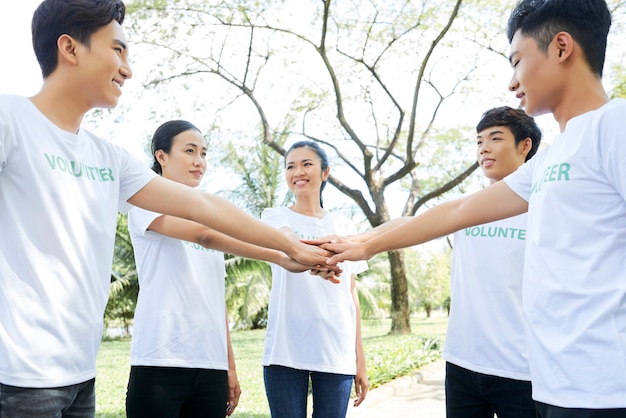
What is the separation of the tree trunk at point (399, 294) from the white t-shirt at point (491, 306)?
→ 39.0 ft

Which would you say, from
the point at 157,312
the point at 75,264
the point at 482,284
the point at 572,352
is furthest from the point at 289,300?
the point at 572,352

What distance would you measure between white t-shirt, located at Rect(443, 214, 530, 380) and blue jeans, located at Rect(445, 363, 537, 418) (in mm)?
40

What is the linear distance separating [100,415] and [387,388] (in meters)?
3.33

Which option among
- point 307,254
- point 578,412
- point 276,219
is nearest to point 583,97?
point 578,412

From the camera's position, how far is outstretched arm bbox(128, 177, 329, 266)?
2.39 meters

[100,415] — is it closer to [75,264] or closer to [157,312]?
[157,312]

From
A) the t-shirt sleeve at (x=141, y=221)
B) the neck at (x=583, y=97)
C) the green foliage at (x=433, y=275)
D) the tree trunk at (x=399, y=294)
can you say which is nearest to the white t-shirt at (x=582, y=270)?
the neck at (x=583, y=97)

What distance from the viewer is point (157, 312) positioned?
287cm

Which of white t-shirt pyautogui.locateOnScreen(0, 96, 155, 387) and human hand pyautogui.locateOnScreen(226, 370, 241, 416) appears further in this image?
human hand pyautogui.locateOnScreen(226, 370, 241, 416)

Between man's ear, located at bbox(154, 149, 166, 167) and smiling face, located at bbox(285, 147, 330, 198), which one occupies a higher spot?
smiling face, located at bbox(285, 147, 330, 198)

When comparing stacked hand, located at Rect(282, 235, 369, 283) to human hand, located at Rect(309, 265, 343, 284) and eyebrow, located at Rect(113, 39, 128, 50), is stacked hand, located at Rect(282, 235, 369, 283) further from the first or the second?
eyebrow, located at Rect(113, 39, 128, 50)

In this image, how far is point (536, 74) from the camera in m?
2.04

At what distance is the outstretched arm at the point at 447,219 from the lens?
2.42 m

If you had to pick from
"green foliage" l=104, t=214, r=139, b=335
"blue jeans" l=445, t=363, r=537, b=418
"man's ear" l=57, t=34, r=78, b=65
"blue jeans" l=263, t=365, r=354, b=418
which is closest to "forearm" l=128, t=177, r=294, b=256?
"man's ear" l=57, t=34, r=78, b=65
